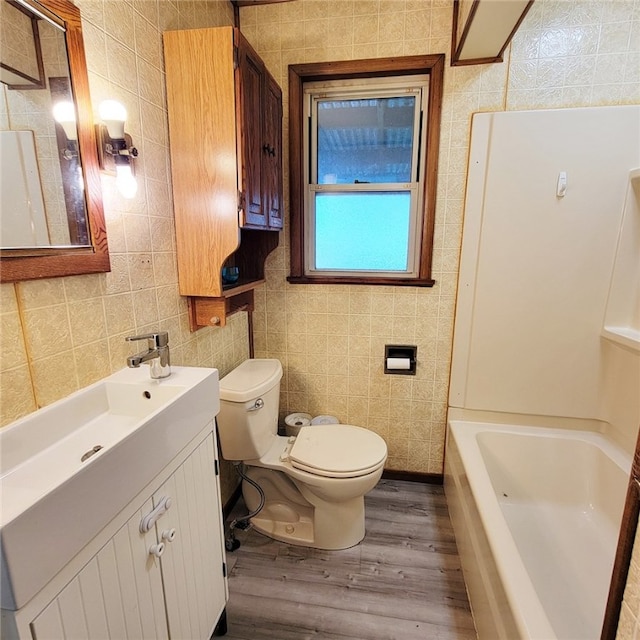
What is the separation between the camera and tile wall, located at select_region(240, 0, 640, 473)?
1.60 meters

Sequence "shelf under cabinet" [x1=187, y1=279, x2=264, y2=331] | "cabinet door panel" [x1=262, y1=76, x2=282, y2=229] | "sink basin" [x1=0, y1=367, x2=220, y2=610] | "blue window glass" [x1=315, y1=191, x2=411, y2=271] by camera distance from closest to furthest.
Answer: "sink basin" [x1=0, y1=367, x2=220, y2=610] → "shelf under cabinet" [x1=187, y1=279, x2=264, y2=331] → "cabinet door panel" [x1=262, y1=76, x2=282, y2=229] → "blue window glass" [x1=315, y1=191, x2=411, y2=271]

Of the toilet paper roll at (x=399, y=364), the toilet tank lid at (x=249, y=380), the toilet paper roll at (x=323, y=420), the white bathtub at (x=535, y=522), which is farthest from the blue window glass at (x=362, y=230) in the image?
the white bathtub at (x=535, y=522)

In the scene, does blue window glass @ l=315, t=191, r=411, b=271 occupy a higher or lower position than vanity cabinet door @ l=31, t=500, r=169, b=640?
higher

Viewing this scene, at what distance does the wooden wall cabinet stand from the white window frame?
0.48 metres

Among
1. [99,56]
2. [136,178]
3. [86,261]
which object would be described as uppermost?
[99,56]

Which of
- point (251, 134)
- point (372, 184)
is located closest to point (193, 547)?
point (251, 134)

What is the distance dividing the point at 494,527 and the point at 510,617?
0.86ft

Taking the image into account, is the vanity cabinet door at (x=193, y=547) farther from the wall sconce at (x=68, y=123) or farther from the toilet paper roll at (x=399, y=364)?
the toilet paper roll at (x=399, y=364)

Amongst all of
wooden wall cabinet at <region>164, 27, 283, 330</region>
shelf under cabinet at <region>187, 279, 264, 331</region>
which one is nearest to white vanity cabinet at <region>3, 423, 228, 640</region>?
shelf under cabinet at <region>187, 279, 264, 331</region>

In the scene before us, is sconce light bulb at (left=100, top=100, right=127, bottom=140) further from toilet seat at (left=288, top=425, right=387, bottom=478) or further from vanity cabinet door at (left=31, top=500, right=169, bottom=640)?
toilet seat at (left=288, top=425, right=387, bottom=478)

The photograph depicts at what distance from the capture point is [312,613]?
55.1 inches

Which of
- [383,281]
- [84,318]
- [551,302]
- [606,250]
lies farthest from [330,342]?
[606,250]

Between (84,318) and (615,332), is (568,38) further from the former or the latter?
(84,318)

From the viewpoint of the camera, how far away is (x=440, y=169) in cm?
179
